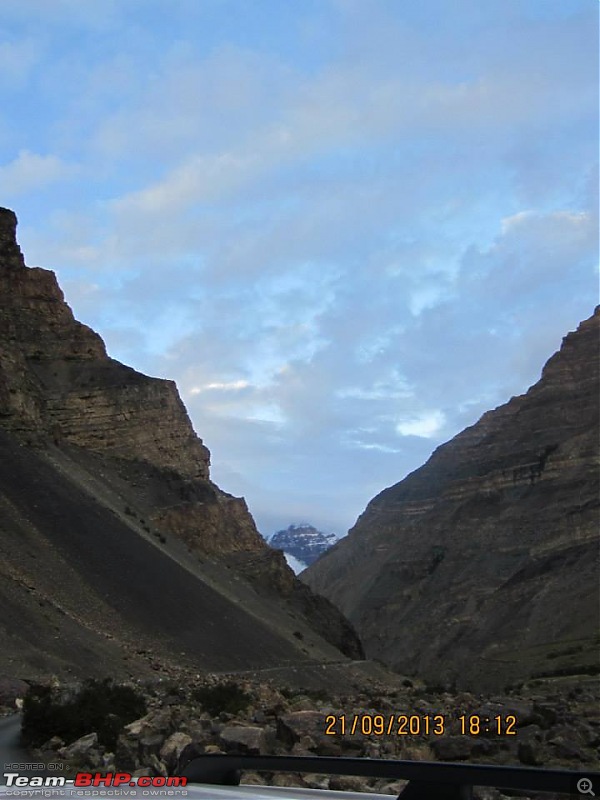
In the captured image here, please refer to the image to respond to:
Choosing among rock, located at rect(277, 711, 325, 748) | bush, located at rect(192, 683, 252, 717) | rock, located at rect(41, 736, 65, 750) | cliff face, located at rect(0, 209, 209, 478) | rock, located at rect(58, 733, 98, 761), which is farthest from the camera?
cliff face, located at rect(0, 209, 209, 478)

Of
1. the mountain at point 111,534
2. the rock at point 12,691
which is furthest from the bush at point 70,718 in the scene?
the mountain at point 111,534

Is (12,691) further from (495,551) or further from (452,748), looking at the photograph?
(495,551)

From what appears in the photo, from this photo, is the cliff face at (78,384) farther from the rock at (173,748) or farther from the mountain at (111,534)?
the rock at (173,748)

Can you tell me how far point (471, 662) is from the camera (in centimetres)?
8875

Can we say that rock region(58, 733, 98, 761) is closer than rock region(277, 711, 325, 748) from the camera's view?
Yes

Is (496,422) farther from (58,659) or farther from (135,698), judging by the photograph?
(135,698)

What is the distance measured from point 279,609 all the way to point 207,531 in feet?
26.7

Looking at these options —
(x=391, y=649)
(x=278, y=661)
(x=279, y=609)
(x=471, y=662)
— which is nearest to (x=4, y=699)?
(x=278, y=661)

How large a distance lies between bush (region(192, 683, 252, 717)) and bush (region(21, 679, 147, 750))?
3680mm

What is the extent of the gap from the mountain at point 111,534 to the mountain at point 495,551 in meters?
21.3

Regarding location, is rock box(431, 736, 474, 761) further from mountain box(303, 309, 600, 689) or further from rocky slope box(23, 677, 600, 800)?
mountain box(303, 309, 600, 689)

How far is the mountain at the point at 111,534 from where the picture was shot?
4569 cm

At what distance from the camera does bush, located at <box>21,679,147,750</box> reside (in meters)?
17.1
